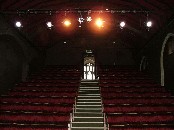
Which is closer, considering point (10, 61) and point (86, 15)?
point (10, 61)

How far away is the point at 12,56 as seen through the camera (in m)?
14.9

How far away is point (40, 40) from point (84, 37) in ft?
12.1

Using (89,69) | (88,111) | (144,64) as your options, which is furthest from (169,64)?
(89,69)

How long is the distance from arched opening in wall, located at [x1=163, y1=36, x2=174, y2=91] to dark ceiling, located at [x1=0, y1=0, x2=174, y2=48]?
98cm

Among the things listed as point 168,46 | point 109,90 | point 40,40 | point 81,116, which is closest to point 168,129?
point 81,116

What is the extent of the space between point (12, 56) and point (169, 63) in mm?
7840

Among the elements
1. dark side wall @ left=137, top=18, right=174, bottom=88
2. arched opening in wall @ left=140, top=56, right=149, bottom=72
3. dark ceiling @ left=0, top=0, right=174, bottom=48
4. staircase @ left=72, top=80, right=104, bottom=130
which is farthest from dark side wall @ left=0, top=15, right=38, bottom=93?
arched opening in wall @ left=140, top=56, right=149, bottom=72

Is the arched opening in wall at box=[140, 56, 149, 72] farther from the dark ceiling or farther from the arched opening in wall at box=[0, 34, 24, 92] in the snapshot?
the arched opening in wall at box=[0, 34, 24, 92]

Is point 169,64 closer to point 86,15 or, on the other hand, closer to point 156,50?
point 156,50

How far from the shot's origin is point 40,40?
18766 millimetres

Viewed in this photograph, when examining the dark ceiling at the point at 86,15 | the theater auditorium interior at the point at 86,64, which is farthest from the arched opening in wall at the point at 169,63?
the dark ceiling at the point at 86,15

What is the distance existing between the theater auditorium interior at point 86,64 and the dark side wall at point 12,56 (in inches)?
1.6

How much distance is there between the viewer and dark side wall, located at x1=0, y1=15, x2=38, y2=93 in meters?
13.0

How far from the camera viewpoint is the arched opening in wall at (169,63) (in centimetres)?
1299
